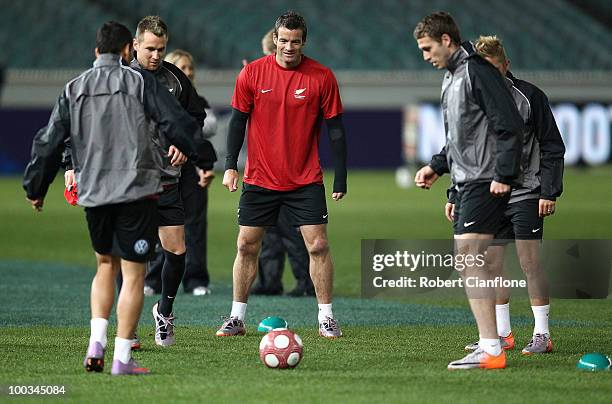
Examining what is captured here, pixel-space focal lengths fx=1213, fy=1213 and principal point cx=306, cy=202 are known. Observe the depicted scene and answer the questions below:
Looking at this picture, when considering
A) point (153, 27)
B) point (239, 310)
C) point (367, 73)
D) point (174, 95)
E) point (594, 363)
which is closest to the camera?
point (594, 363)

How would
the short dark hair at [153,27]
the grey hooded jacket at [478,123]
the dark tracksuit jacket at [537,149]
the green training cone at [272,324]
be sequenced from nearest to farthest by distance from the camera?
the grey hooded jacket at [478,123] < the dark tracksuit jacket at [537,149] < the short dark hair at [153,27] < the green training cone at [272,324]

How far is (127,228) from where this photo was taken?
6629 millimetres

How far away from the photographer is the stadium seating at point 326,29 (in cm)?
4450

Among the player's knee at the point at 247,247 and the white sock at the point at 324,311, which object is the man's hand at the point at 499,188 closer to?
the white sock at the point at 324,311

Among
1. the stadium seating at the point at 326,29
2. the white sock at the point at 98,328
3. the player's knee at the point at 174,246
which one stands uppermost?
the stadium seating at the point at 326,29

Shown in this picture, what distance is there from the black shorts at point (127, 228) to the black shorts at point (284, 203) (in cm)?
220

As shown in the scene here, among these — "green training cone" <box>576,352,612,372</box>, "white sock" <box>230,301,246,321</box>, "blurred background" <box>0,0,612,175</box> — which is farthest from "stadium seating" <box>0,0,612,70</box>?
"green training cone" <box>576,352,612,372</box>

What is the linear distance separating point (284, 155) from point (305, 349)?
1.53 metres

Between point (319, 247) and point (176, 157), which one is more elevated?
point (176, 157)

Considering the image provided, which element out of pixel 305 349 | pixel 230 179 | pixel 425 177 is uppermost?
pixel 425 177

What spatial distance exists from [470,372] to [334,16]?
42405mm

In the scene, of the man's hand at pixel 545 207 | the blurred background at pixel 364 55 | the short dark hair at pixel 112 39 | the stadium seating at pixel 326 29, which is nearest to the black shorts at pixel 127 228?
the short dark hair at pixel 112 39

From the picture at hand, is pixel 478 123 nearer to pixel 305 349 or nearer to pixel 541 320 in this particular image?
pixel 541 320

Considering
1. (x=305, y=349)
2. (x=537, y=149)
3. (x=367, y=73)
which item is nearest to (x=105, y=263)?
(x=305, y=349)
